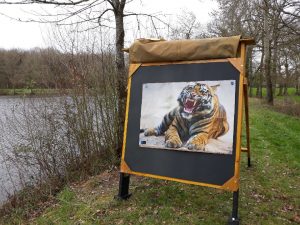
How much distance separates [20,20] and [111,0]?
1903 millimetres

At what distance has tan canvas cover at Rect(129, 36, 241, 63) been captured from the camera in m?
3.94

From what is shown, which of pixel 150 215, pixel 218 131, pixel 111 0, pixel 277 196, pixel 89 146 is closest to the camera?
pixel 218 131

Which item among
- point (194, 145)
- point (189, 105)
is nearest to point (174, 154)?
point (194, 145)

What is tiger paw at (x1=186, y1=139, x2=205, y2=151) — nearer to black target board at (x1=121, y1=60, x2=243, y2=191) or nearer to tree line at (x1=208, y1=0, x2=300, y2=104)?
black target board at (x1=121, y1=60, x2=243, y2=191)

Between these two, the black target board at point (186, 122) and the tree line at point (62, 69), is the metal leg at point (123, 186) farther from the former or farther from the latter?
the tree line at point (62, 69)

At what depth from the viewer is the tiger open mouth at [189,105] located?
4.13m

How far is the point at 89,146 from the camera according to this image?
687 centimetres

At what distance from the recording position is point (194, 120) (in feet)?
13.5

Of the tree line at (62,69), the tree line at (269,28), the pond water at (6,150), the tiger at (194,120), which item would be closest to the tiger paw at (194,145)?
the tiger at (194,120)

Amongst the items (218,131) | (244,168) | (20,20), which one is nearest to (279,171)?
(244,168)

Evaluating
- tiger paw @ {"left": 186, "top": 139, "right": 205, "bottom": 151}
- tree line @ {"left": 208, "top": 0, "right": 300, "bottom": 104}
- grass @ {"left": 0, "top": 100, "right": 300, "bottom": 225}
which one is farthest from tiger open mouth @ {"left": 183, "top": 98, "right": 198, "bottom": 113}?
tree line @ {"left": 208, "top": 0, "right": 300, "bottom": 104}

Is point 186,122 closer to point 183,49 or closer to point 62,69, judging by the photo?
point 183,49

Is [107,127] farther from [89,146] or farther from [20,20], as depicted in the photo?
[20,20]

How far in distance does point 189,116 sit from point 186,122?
92 millimetres
